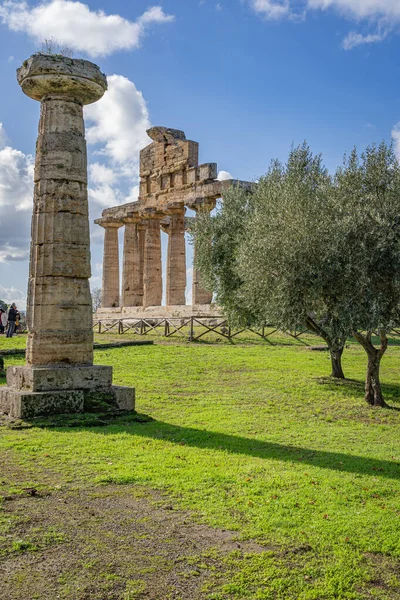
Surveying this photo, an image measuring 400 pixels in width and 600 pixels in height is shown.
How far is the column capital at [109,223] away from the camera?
43.5m

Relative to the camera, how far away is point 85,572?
17.4 feet

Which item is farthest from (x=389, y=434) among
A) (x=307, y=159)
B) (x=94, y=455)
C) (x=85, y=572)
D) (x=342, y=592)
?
(x=307, y=159)

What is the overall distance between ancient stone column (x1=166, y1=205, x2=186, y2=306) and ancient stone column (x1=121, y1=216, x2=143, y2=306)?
459 cm

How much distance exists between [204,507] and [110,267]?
38.0 m

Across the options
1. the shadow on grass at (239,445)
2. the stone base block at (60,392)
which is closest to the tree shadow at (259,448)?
the shadow on grass at (239,445)

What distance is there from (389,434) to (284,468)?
183 inches

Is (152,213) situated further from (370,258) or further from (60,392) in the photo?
(60,392)

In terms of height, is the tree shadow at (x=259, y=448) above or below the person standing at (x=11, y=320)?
below

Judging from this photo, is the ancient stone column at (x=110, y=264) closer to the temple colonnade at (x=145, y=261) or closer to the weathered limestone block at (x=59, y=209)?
the temple colonnade at (x=145, y=261)

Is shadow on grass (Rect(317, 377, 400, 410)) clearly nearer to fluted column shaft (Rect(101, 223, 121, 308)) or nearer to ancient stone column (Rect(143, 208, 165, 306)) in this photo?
ancient stone column (Rect(143, 208, 165, 306))

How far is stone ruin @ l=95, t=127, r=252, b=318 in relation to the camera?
35.7 metres

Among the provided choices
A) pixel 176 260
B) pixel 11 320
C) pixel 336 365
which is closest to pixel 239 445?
pixel 336 365

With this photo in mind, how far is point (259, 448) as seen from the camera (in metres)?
10.3

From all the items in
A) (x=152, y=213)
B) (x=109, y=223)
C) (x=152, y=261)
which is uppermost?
(x=152, y=213)
